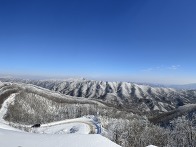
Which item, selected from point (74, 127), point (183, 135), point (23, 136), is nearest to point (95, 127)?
point (74, 127)

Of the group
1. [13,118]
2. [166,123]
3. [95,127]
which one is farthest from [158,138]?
[13,118]

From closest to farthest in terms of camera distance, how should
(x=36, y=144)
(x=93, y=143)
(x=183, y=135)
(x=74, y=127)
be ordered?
(x=36, y=144)
(x=93, y=143)
(x=183, y=135)
(x=74, y=127)

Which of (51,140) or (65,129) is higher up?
(51,140)

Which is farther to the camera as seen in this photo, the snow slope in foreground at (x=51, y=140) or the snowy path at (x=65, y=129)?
the snowy path at (x=65, y=129)

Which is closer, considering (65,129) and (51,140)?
(51,140)

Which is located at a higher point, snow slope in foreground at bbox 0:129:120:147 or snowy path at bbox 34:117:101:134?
snow slope in foreground at bbox 0:129:120:147

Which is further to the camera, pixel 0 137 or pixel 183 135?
pixel 183 135

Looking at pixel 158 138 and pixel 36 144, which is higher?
pixel 36 144

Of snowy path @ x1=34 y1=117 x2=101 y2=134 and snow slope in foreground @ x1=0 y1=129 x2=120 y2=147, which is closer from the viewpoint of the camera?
snow slope in foreground @ x1=0 y1=129 x2=120 y2=147

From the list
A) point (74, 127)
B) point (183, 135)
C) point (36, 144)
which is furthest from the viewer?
point (74, 127)

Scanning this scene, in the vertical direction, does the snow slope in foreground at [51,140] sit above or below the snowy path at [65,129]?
above

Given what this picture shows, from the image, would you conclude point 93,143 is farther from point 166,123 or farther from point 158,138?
point 166,123
